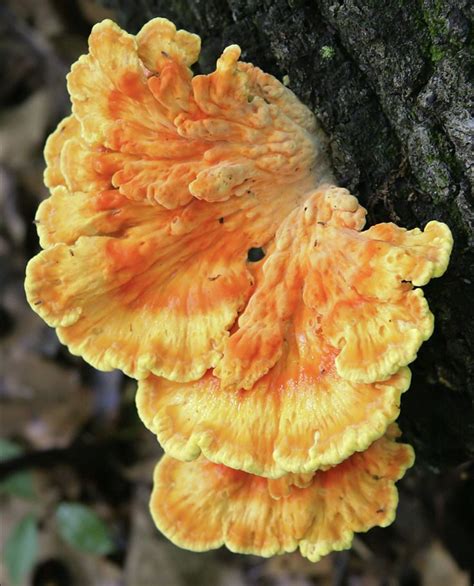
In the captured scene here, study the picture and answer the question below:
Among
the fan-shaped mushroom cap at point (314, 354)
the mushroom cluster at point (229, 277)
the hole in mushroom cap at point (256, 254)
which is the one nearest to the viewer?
the fan-shaped mushroom cap at point (314, 354)

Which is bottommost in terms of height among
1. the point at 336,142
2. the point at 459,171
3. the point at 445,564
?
the point at 445,564

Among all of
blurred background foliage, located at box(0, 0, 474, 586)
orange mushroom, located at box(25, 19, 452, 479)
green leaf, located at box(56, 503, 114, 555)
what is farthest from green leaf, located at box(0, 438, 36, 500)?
orange mushroom, located at box(25, 19, 452, 479)

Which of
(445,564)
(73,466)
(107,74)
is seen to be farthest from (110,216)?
(73,466)

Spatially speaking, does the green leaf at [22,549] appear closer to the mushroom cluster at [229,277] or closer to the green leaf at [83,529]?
the green leaf at [83,529]

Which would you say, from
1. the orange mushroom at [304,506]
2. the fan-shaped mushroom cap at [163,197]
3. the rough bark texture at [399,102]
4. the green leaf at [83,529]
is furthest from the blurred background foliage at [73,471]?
the fan-shaped mushroom cap at [163,197]

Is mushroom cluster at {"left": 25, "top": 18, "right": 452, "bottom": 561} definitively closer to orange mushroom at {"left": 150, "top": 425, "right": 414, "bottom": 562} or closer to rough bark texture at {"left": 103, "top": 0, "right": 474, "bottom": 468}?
orange mushroom at {"left": 150, "top": 425, "right": 414, "bottom": 562}

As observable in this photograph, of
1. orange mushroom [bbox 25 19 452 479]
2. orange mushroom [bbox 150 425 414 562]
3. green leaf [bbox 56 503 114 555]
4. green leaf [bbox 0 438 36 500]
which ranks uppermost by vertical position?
orange mushroom [bbox 25 19 452 479]

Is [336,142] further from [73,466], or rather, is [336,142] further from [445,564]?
[73,466]
